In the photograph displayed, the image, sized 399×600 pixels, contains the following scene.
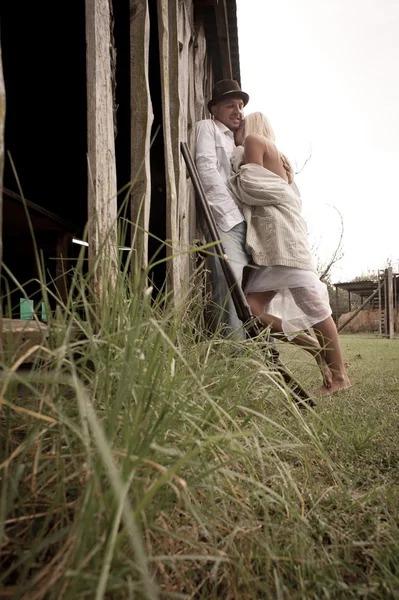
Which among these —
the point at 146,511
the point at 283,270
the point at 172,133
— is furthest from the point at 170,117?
the point at 146,511

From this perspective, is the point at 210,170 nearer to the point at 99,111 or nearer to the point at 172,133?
the point at 172,133

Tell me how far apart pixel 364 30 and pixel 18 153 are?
19.5m

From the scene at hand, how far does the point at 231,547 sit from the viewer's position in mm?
753

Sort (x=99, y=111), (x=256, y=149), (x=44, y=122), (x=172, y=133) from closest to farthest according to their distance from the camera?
(x=99, y=111) → (x=172, y=133) → (x=256, y=149) → (x=44, y=122)

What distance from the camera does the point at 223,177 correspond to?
3.47m

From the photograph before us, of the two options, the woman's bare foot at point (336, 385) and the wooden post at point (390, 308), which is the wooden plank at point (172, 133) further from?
the wooden post at point (390, 308)

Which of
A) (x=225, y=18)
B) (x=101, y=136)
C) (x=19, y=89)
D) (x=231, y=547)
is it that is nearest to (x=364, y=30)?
(x=225, y=18)

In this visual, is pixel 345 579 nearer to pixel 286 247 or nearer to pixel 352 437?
pixel 352 437

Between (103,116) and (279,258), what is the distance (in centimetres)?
155

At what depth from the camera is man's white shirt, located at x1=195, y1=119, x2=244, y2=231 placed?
3146 mm

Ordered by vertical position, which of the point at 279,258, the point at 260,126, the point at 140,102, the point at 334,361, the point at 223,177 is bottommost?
the point at 334,361

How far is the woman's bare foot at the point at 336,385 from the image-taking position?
2.79 meters

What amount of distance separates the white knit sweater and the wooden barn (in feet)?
1.48

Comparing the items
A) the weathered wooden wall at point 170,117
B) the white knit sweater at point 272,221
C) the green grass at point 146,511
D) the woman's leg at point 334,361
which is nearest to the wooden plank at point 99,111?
the weathered wooden wall at point 170,117
